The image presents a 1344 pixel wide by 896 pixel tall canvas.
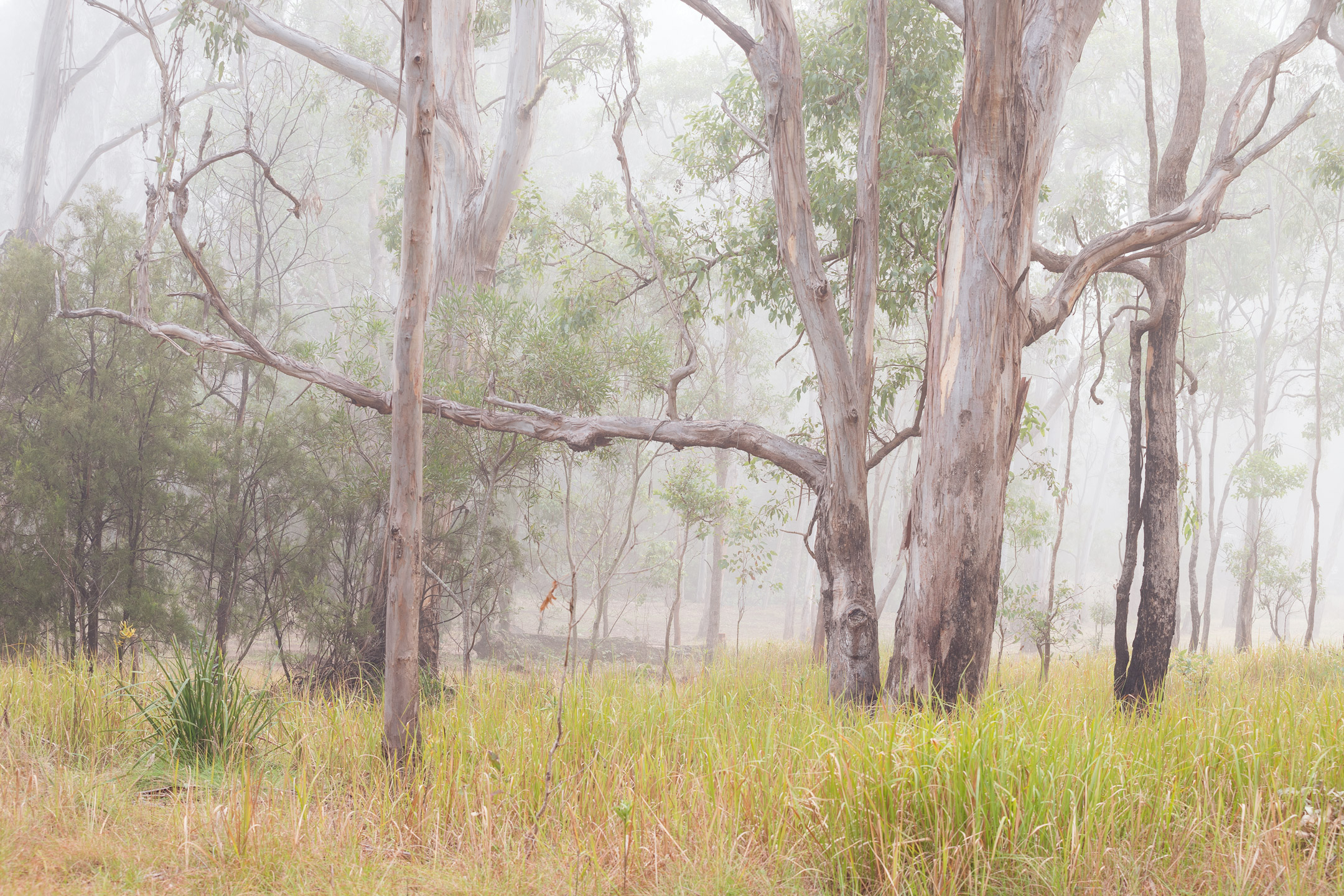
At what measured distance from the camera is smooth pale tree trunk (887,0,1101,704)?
4820 mm

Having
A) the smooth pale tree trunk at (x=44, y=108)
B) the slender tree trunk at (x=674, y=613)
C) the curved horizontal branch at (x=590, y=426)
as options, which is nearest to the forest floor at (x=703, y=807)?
the slender tree trunk at (x=674, y=613)

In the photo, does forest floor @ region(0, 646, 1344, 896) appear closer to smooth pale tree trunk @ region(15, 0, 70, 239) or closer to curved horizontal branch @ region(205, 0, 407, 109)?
curved horizontal branch @ region(205, 0, 407, 109)

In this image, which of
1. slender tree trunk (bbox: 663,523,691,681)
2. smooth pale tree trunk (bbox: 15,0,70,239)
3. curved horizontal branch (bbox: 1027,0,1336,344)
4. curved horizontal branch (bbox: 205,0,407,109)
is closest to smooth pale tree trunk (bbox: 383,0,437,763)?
slender tree trunk (bbox: 663,523,691,681)

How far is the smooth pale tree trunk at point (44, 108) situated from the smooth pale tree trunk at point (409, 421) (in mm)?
Answer: 12463

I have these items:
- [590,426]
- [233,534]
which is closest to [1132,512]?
[590,426]

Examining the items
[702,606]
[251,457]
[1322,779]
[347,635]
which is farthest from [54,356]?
[702,606]

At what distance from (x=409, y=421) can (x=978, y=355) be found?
318cm

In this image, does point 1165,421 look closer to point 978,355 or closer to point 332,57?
point 978,355

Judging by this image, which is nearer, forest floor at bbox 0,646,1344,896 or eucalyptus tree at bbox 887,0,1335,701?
forest floor at bbox 0,646,1344,896

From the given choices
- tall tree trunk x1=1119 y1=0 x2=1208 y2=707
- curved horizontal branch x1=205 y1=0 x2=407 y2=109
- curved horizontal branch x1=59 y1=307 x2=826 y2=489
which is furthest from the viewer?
curved horizontal branch x1=205 y1=0 x2=407 y2=109

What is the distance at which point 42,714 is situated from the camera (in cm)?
446

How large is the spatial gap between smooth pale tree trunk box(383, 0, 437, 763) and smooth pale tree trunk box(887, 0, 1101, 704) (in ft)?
9.00

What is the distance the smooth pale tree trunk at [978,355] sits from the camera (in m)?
4.82

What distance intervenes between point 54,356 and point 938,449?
710 centimetres
